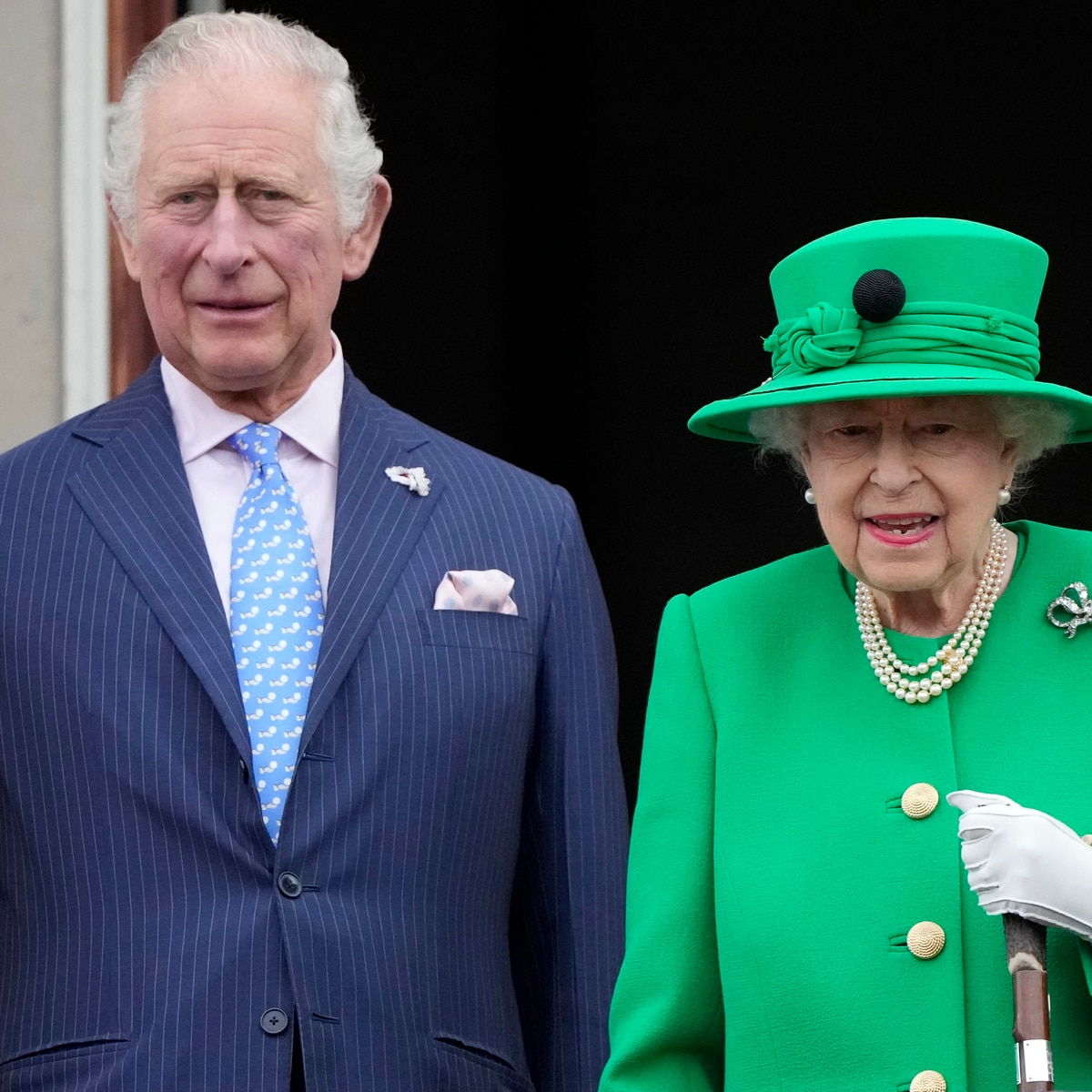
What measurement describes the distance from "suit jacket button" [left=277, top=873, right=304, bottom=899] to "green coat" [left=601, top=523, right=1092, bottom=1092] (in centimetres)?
45

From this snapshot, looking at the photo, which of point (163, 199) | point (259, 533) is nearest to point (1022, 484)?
point (259, 533)

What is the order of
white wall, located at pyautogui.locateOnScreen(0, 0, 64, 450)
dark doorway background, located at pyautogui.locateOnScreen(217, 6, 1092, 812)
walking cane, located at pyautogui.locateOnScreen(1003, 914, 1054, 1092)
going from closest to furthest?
walking cane, located at pyautogui.locateOnScreen(1003, 914, 1054, 1092) → white wall, located at pyautogui.locateOnScreen(0, 0, 64, 450) → dark doorway background, located at pyautogui.locateOnScreen(217, 6, 1092, 812)

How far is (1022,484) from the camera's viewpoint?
3.03 meters

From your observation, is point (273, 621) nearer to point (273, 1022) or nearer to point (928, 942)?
point (273, 1022)

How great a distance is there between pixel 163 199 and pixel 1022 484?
1.24m

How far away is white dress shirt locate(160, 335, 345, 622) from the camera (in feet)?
10.5

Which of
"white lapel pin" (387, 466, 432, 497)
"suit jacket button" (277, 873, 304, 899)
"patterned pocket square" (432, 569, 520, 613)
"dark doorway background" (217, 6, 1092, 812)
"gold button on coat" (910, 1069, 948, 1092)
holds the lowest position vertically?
"gold button on coat" (910, 1069, 948, 1092)

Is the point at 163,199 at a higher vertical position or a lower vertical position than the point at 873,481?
higher

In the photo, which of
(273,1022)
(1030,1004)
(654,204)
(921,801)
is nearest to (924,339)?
(921,801)

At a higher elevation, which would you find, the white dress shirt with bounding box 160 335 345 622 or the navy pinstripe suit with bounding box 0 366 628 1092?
the white dress shirt with bounding box 160 335 345 622

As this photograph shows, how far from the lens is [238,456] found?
3.26 metres

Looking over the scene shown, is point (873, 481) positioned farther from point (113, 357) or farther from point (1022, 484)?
point (113, 357)

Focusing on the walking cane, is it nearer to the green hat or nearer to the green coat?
the green coat

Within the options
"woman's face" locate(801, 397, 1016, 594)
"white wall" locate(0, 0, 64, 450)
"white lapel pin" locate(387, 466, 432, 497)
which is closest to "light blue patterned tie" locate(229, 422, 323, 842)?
"white lapel pin" locate(387, 466, 432, 497)
